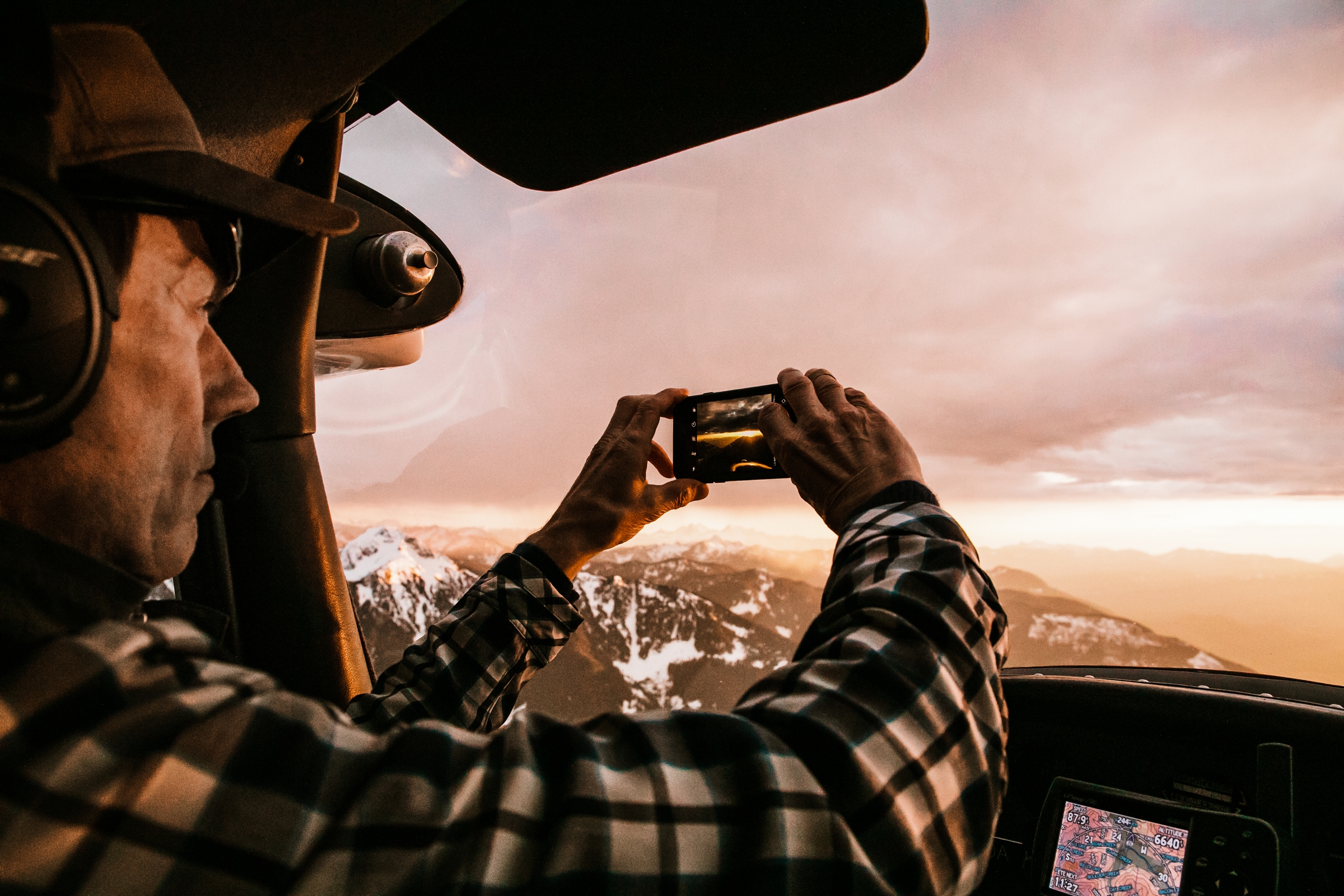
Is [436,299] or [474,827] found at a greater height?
[436,299]

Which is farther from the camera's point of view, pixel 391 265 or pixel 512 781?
pixel 391 265

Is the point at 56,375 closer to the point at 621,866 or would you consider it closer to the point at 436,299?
the point at 621,866

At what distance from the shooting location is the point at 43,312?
1.31ft

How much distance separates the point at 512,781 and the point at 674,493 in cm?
61

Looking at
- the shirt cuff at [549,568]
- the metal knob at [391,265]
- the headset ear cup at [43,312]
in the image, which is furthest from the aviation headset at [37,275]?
the metal knob at [391,265]

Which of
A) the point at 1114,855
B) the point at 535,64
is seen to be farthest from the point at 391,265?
the point at 1114,855

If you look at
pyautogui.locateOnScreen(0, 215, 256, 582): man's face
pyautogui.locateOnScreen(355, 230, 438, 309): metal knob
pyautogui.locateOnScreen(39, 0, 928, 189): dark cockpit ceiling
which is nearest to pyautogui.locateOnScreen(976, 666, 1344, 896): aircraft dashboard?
pyautogui.locateOnScreen(39, 0, 928, 189): dark cockpit ceiling

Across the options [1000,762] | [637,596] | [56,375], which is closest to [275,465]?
[637,596]

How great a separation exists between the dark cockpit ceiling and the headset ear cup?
0.99ft

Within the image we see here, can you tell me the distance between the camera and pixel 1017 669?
128 centimetres

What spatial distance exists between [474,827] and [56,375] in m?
0.36

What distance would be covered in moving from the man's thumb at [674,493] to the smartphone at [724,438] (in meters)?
0.01

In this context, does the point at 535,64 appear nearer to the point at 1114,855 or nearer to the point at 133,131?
the point at 133,131

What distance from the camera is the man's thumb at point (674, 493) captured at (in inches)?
38.0
